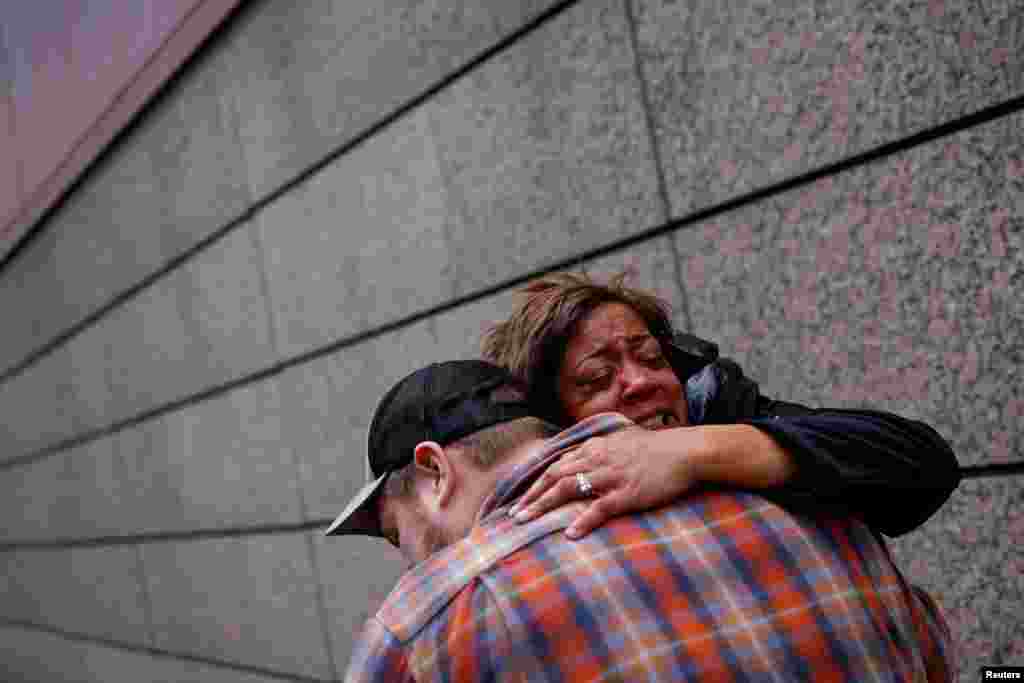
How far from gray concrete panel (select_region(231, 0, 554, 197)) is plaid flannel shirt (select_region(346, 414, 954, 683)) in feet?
8.77

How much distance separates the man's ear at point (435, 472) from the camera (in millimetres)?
1578

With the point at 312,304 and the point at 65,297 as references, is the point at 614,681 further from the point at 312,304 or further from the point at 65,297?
the point at 65,297

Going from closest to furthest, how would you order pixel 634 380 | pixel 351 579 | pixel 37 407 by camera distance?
pixel 634 380 < pixel 351 579 < pixel 37 407

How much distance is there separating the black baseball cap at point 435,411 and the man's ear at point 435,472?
0.02 metres

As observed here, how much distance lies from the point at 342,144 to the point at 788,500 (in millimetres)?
3680

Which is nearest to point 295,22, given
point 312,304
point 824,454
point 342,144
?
point 342,144

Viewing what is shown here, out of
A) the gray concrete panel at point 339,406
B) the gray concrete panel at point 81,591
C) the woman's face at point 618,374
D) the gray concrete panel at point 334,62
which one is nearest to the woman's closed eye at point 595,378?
the woman's face at point 618,374

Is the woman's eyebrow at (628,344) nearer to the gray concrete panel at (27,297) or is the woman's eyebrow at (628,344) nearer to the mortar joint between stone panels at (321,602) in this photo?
the mortar joint between stone panels at (321,602)

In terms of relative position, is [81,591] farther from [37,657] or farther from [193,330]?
→ [193,330]

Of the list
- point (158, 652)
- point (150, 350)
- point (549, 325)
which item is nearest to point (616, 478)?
point (549, 325)

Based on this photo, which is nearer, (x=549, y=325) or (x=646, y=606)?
(x=646, y=606)

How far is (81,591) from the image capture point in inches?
345

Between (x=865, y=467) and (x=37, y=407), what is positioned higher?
(x=37, y=407)

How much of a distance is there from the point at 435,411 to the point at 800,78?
6.05ft
